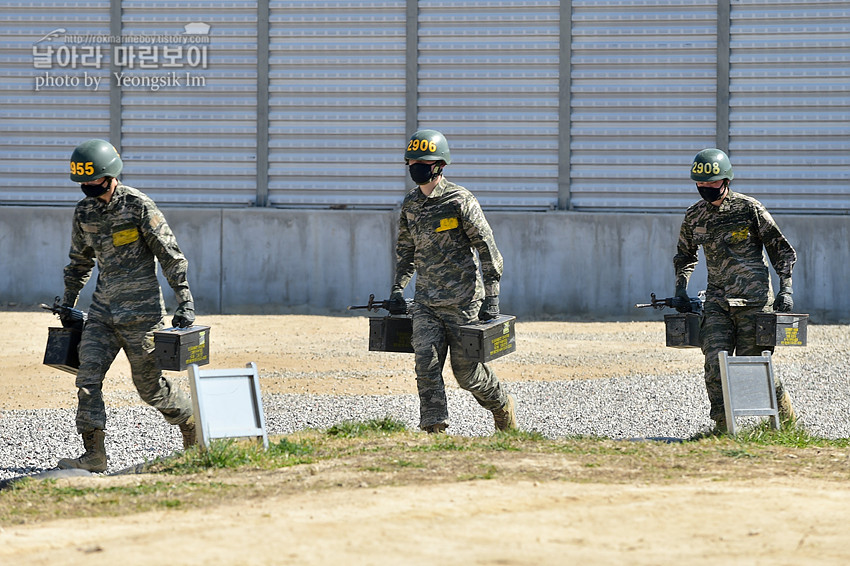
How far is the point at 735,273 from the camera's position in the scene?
837cm

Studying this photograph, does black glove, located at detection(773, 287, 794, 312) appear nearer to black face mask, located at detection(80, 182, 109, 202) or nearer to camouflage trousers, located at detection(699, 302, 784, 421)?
camouflage trousers, located at detection(699, 302, 784, 421)

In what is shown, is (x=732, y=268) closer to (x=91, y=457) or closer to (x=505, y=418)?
(x=505, y=418)

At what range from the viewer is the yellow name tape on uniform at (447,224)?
793 cm

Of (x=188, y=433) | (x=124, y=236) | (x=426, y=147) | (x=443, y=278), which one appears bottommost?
(x=188, y=433)

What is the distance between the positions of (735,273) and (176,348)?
364cm

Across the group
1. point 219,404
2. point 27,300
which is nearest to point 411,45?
point 27,300

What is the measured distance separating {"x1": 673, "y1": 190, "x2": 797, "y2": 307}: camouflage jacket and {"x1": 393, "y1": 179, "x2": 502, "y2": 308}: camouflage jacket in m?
1.53

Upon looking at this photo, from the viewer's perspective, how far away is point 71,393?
11.1 metres

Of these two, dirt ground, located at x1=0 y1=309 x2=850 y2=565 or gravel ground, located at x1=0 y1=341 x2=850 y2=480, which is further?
gravel ground, located at x1=0 y1=341 x2=850 y2=480

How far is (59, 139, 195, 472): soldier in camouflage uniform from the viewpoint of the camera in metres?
7.52

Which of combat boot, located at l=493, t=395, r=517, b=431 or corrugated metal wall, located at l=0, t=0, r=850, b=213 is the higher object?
corrugated metal wall, located at l=0, t=0, r=850, b=213

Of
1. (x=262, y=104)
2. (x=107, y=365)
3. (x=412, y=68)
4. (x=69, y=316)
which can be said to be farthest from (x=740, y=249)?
(x=262, y=104)

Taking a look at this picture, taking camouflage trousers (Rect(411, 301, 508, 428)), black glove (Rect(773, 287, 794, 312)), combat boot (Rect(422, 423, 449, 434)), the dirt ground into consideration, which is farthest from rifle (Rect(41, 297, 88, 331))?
black glove (Rect(773, 287, 794, 312))

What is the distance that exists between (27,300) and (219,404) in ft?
40.7
